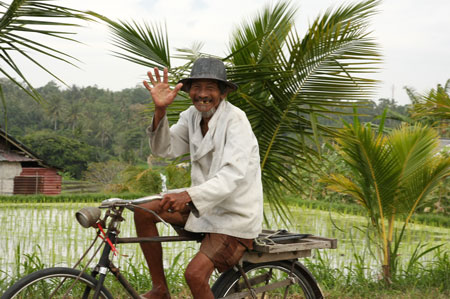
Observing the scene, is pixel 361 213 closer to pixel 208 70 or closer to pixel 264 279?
pixel 264 279

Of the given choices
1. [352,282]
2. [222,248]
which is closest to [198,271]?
[222,248]

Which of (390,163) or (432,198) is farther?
(432,198)

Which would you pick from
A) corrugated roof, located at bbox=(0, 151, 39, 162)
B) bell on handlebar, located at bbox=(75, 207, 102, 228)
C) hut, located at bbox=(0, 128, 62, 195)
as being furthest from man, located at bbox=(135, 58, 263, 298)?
corrugated roof, located at bbox=(0, 151, 39, 162)

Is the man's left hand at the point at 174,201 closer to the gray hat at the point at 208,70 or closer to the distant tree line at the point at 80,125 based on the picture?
the gray hat at the point at 208,70

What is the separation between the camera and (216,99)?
2.59 m

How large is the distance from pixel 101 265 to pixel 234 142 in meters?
0.76

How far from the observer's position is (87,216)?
219 centimetres

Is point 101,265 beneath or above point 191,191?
beneath

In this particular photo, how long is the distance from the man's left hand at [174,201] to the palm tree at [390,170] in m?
2.38

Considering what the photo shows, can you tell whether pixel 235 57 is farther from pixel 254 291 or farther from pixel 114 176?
pixel 114 176

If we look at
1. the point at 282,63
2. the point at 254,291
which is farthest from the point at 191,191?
the point at 282,63

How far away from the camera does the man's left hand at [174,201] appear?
223 centimetres

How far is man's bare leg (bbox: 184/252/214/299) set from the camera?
2471 millimetres

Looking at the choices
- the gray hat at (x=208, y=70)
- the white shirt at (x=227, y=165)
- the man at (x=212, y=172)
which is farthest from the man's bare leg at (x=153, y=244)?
the gray hat at (x=208, y=70)
